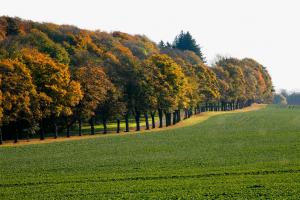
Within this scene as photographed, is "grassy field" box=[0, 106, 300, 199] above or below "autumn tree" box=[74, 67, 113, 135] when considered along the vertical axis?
below

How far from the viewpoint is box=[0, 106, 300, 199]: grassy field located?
34.8 m

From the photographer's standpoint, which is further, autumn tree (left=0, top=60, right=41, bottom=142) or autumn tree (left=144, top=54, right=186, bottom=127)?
autumn tree (left=144, top=54, right=186, bottom=127)

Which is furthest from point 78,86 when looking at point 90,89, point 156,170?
point 156,170

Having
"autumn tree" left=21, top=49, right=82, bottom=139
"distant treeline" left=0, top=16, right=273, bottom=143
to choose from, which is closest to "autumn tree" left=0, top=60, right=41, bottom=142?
"distant treeline" left=0, top=16, right=273, bottom=143

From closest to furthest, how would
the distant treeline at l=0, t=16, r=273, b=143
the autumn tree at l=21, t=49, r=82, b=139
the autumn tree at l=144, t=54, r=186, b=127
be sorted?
the distant treeline at l=0, t=16, r=273, b=143 → the autumn tree at l=21, t=49, r=82, b=139 → the autumn tree at l=144, t=54, r=186, b=127

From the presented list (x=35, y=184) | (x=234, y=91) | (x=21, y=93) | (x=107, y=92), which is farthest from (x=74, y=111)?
(x=234, y=91)

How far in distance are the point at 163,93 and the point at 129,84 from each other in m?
8.27

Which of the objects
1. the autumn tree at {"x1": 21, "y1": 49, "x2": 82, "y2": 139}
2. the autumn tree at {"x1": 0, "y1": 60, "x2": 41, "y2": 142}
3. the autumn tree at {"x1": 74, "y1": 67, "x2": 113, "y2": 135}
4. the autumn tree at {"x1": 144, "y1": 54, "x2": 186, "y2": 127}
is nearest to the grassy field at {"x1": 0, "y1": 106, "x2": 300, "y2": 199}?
the autumn tree at {"x1": 0, "y1": 60, "x2": 41, "y2": 142}

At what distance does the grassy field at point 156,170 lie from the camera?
34834 millimetres

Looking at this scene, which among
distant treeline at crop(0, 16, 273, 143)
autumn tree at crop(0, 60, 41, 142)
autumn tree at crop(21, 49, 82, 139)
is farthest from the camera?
autumn tree at crop(21, 49, 82, 139)

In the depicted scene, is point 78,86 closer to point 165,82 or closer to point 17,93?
point 17,93

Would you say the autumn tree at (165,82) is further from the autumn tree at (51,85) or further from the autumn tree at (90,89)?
the autumn tree at (51,85)

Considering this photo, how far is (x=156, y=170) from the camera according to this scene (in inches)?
1802

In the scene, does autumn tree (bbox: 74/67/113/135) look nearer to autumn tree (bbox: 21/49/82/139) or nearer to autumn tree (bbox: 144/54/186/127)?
autumn tree (bbox: 21/49/82/139)
